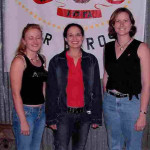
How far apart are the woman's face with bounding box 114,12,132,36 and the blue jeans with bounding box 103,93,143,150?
0.65 meters

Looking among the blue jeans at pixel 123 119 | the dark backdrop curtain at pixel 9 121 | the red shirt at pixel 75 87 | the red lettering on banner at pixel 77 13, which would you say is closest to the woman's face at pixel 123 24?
the red shirt at pixel 75 87

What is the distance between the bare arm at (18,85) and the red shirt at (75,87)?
475mm

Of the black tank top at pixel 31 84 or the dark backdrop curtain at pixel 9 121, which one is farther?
the dark backdrop curtain at pixel 9 121

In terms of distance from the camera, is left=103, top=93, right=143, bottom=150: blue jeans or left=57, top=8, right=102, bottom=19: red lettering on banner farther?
left=57, top=8, right=102, bottom=19: red lettering on banner

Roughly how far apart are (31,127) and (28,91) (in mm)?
357

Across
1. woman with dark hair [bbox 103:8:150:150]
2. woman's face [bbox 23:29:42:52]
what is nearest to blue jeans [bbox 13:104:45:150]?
woman's face [bbox 23:29:42:52]

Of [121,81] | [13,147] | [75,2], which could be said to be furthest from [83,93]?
[13,147]

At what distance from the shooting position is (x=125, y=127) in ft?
7.48

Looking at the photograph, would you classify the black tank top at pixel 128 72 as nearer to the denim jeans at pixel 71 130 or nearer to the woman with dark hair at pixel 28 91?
the denim jeans at pixel 71 130

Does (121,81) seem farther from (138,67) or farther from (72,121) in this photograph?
(72,121)

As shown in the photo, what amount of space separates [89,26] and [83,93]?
119 centimetres

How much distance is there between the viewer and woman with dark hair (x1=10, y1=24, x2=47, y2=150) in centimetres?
211

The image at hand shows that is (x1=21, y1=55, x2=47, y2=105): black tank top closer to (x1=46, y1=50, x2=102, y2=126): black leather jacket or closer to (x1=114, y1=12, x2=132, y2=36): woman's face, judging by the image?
(x1=46, y1=50, x2=102, y2=126): black leather jacket

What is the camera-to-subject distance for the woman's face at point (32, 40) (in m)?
2.24
